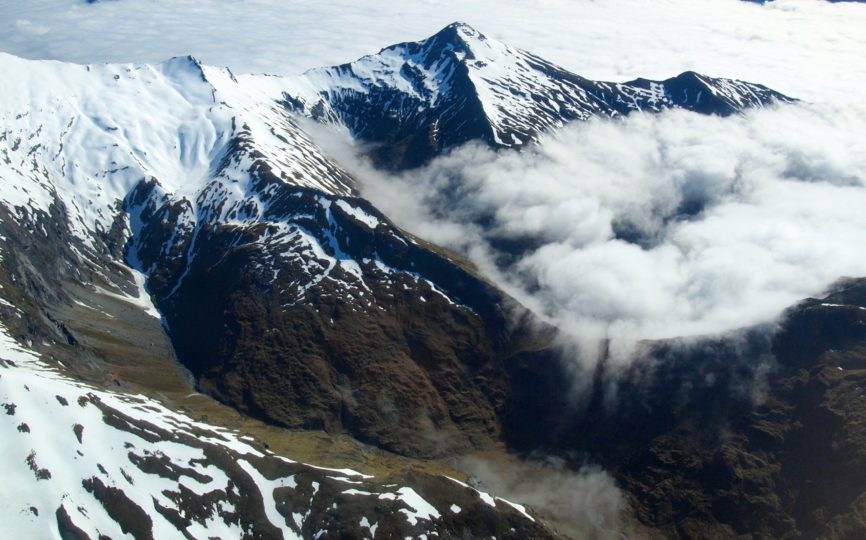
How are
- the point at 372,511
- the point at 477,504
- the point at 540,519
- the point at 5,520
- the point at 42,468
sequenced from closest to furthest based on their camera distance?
the point at 5,520 → the point at 42,468 → the point at 372,511 → the point at 477,504 → the point at 540,519

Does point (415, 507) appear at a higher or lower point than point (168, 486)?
lower

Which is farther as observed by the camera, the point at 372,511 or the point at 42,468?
the point at 372,511

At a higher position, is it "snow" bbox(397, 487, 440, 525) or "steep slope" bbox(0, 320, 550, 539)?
"steep slope" bbox(0, 320, 550, 539)

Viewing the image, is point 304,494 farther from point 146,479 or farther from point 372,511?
point 146,479

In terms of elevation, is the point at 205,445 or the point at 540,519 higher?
the point at 205,445

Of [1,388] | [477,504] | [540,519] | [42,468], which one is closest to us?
[42,468]

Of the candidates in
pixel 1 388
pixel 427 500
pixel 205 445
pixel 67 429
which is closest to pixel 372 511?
pixel 427 500

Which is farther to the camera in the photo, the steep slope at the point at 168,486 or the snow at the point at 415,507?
the snow at the point at 415,507

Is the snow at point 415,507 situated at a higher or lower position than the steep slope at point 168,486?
lower

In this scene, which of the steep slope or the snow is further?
the snow

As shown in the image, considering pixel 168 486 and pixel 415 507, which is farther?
pixel 415 507

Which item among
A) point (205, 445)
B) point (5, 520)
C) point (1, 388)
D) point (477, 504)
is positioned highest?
point (1, 388)
